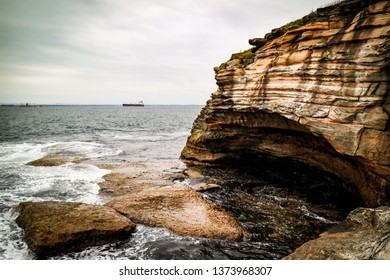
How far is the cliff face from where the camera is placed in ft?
32.1

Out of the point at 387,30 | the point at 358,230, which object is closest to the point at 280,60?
the point at 387,30

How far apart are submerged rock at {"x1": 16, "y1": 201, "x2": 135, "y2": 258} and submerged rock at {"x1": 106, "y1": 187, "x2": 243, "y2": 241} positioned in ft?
3.60

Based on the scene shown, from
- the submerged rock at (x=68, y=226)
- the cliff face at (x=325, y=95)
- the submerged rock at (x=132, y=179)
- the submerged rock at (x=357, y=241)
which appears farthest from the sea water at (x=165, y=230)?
the cliff face at (x=325, y=95)

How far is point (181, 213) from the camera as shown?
11648mm

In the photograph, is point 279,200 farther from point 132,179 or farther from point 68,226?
point 68,226

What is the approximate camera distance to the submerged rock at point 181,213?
10203 millimetres

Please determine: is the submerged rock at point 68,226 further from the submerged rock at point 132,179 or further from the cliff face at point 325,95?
the cliff face at point 325,95

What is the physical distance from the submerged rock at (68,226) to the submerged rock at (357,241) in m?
6.10

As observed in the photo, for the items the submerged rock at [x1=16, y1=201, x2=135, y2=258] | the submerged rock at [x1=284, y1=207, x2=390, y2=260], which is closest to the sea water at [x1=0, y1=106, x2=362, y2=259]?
the submerged rock at [x1=16, y1=201, x2=135, y2=258]

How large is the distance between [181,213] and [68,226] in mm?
4497

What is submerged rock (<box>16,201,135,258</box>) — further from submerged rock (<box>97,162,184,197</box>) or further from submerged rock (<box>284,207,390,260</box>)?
submerged rock (<box>284,207,390,260</box>)

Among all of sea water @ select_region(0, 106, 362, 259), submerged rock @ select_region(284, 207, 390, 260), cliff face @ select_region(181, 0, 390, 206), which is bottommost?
sea water @ select_region(0, 106, 362, 259)
